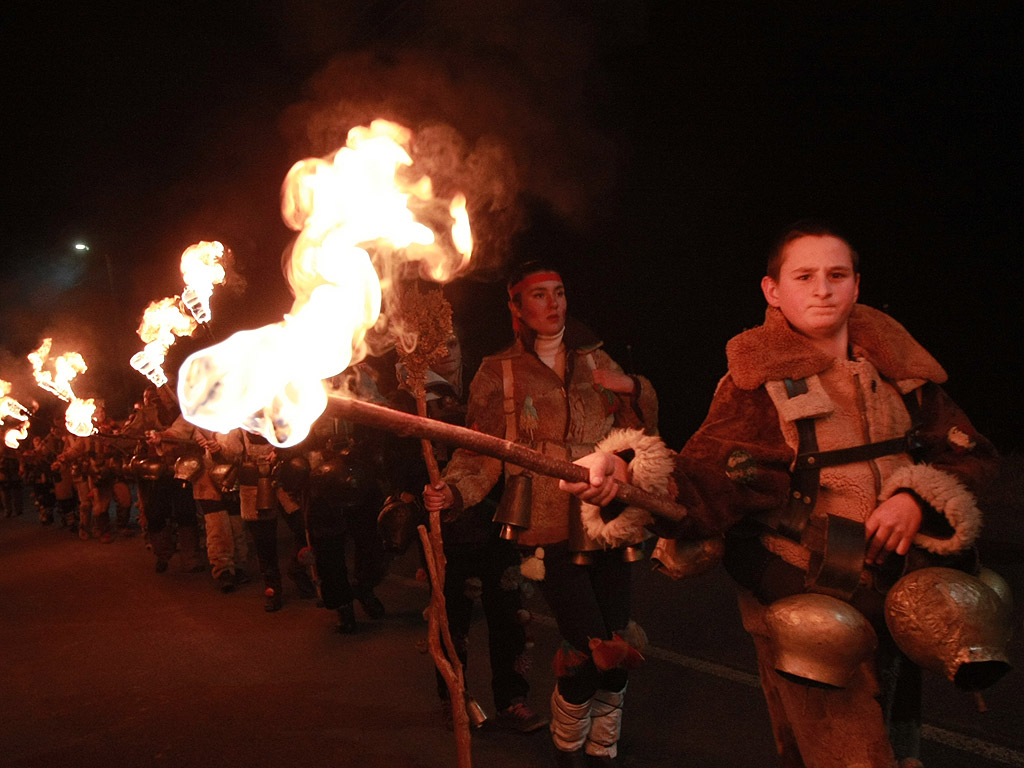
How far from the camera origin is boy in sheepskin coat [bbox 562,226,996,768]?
7.45 ft

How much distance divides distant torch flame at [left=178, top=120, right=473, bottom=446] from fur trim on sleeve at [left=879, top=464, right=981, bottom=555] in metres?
1.71

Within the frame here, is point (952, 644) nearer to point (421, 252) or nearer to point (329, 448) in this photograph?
point (421, 252)

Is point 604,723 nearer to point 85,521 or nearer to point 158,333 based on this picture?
point 158,333

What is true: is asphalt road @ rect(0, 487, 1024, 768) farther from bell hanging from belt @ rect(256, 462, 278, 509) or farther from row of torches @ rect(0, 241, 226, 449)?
row of torches @ rect(0, 241, 226, 449)

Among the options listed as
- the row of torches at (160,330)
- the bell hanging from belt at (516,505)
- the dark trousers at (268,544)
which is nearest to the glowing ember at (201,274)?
the row of torches at (160,330)

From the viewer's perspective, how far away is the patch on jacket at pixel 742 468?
7.89 ft

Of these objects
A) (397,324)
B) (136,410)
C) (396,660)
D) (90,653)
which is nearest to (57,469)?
(136,410)

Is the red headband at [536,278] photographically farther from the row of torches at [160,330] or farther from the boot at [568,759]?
the row of torches at [160,330]

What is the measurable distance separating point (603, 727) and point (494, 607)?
1.20 meters

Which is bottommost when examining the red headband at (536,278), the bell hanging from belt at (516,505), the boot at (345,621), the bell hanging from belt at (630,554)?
the boot at (345,621)

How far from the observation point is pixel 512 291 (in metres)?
4.08

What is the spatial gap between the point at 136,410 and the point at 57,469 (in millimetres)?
5581

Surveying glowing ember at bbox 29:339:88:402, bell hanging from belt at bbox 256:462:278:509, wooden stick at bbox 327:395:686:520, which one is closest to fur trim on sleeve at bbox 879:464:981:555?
wooden stick at bbox 327:395:686:520

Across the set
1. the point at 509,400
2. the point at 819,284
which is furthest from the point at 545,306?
the point at 819,284
